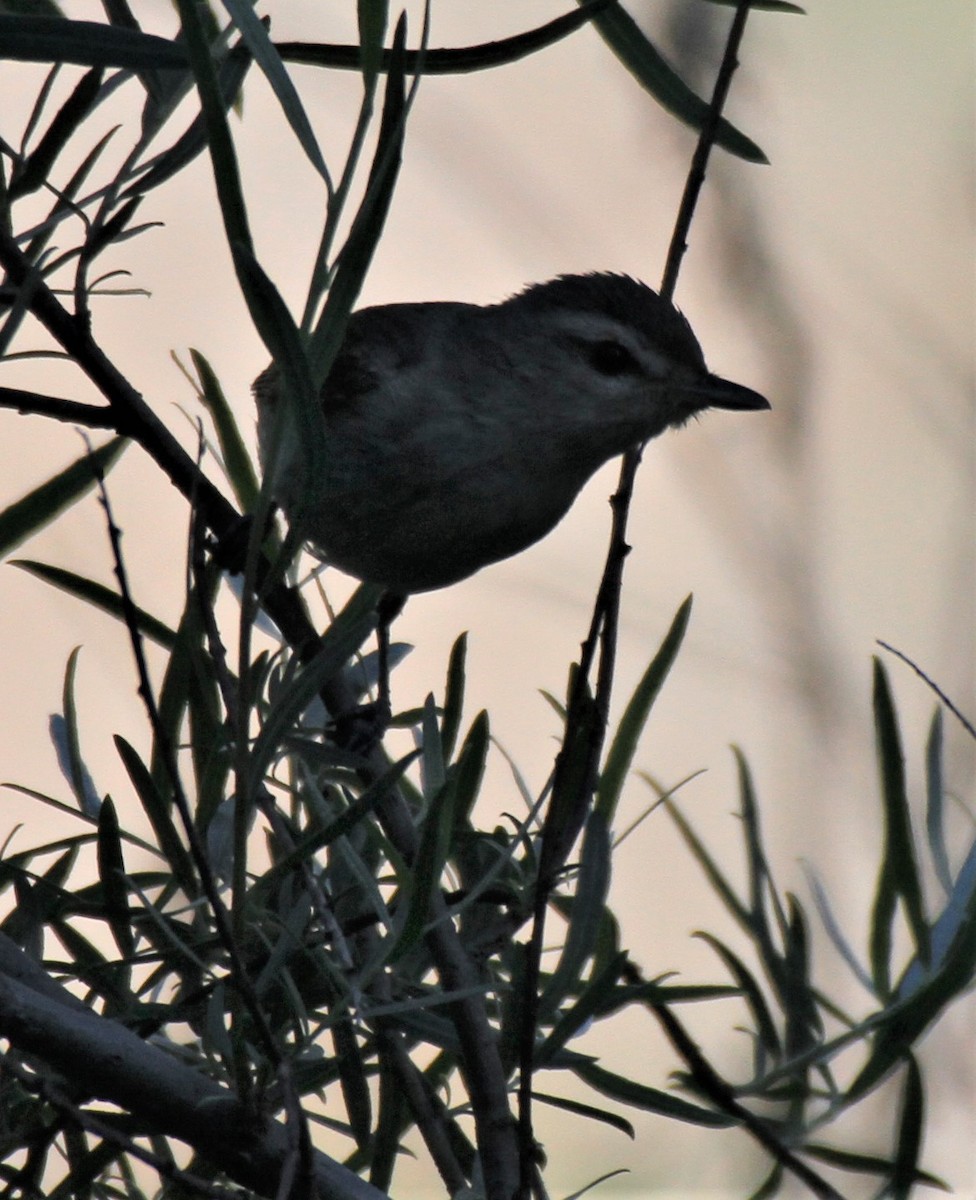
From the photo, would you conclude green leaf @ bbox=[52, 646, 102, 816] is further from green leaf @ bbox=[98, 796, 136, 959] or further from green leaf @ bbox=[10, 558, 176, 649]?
green leaf @ bbox=[98, 796, 136, 959]

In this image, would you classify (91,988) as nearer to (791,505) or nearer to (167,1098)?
(167,1098)

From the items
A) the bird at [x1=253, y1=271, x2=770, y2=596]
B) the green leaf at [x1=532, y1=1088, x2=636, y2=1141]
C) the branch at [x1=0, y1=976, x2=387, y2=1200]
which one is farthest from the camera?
the bird at [x1=253, y1=271, x2=770, y2=596]

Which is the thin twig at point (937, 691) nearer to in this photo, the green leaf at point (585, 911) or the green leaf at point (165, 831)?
the green leaf at point (585, 911)

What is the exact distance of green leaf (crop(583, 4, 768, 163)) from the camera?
59.6 inches

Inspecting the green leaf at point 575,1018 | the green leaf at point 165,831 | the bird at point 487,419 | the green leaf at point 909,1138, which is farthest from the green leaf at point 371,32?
the bird at point 487,419

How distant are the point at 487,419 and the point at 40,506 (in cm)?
150

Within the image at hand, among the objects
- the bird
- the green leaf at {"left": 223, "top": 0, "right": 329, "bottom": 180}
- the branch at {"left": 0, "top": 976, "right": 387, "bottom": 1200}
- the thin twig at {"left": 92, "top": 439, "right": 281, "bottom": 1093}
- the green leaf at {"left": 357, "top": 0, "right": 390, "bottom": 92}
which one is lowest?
the branch at {"left": 0, "top": 976, "right": 387, "bottom": 1200}

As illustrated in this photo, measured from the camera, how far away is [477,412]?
9.57 ft

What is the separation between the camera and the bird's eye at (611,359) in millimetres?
2955

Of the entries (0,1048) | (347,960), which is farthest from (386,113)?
(0,1048)

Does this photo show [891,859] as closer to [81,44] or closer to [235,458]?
[235,458]

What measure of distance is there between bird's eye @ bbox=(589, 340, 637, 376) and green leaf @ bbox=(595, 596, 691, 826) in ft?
4.94

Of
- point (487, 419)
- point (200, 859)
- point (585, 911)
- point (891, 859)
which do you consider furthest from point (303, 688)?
point (487, 419)

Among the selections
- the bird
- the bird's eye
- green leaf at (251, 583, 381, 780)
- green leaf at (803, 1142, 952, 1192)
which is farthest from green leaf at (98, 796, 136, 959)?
the bird's eye
